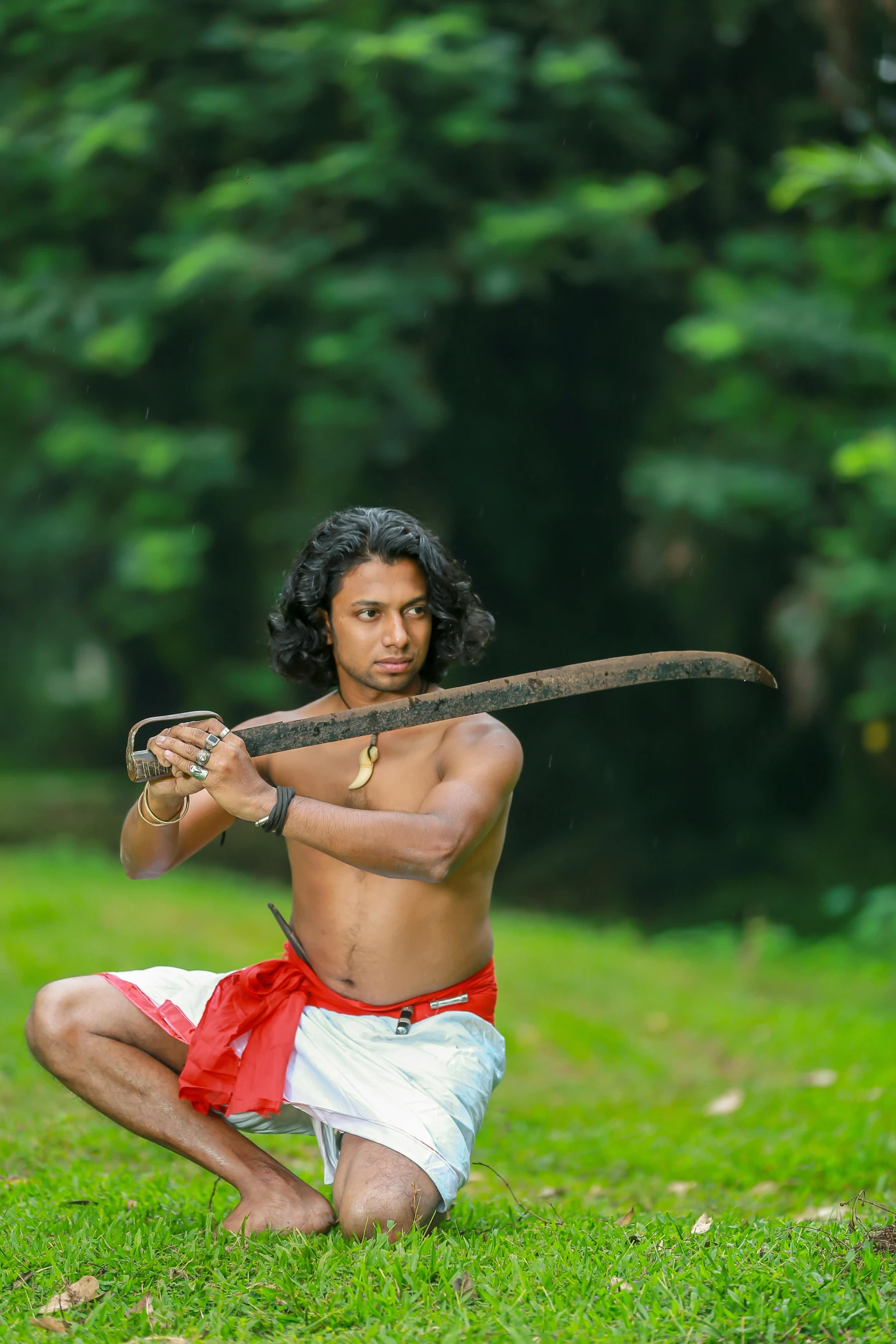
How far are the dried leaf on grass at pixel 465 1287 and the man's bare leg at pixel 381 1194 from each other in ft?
0.59

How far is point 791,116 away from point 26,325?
19.2ft

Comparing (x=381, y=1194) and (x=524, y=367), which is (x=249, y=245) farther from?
(x=381, y=1194)

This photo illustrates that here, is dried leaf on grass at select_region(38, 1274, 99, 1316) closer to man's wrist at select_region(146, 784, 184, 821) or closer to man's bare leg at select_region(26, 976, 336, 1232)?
man's bare leg at select_region(26, 976, 336, 1232)

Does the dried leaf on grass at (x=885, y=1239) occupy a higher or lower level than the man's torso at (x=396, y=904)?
lower

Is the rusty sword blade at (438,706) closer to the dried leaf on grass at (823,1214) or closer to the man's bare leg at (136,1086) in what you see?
the man's bare leg at (136,1086)

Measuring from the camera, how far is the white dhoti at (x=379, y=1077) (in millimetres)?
2957

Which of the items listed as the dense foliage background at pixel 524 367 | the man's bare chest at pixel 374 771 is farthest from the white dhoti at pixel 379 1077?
the dense foliage background at pixel 524 367

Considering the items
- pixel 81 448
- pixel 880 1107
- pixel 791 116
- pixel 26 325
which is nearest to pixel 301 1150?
pixel 880 1107

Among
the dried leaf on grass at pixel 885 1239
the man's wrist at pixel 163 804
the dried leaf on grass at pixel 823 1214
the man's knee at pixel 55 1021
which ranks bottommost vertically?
the dried leaf on grass at pixel 823 1214

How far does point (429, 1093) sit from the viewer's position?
3.00 m

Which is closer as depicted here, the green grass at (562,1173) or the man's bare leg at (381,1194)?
the green grass at (562,1173)

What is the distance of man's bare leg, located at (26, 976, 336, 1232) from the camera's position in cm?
304

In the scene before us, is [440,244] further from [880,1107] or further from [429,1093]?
[429,1093]

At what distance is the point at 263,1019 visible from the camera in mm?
3119
